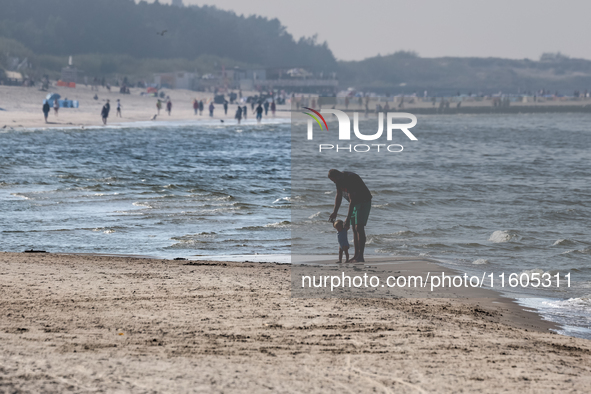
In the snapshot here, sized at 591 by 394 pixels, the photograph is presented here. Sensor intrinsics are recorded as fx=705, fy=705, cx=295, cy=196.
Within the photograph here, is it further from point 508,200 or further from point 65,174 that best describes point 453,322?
point 65,174

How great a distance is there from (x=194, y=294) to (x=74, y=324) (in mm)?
1678

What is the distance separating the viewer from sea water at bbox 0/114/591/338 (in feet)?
37.1

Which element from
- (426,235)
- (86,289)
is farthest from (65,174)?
(86,289)

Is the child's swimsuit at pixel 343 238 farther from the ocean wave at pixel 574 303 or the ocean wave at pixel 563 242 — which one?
the ocean wave at pixel 563 242

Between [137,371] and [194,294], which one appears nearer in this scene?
[137,371]

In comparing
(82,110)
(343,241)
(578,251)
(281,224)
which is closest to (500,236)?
(578,251)

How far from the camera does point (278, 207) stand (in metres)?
17.0

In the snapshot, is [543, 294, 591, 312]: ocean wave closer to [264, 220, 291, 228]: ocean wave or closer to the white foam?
the white foam

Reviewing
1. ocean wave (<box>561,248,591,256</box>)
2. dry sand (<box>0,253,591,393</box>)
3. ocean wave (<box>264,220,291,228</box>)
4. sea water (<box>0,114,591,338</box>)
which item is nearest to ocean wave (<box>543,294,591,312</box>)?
sea water (<box>0,114,591,338</box>)

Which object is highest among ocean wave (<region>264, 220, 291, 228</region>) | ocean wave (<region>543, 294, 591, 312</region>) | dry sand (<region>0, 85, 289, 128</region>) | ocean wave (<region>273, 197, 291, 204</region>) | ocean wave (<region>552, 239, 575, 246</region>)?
dry sand (<region>0, 85, 289, 128</region>)

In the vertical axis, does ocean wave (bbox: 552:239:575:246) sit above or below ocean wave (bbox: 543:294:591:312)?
below

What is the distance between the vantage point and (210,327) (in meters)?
6.16

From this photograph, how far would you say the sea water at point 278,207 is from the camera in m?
11.3

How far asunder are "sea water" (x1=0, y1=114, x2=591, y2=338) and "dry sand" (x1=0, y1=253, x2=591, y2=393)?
159 cm
